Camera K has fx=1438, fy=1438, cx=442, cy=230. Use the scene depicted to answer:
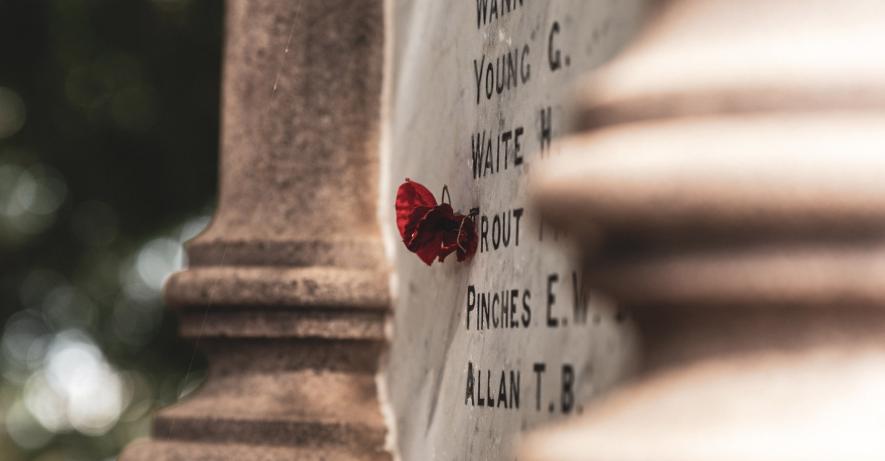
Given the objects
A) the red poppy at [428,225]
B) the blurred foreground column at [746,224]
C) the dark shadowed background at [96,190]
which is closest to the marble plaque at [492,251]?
the red poppy at [428,225]

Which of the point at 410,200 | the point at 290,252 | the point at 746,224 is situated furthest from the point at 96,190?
the point at 746,224

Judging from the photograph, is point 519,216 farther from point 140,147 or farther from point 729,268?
point 140,147

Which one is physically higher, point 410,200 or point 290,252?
point 410,200

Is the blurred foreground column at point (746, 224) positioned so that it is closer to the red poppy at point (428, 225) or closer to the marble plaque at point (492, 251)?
the marble plaque at point (492, 251)

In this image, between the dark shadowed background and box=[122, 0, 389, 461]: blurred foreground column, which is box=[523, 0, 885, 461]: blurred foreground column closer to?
box=[122, 0, 389, 461]: blurred foreground column

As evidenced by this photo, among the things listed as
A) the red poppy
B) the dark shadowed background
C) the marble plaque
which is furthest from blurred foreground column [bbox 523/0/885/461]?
the dark shadowed background

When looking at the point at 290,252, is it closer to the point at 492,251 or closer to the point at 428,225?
the point at 428,225
